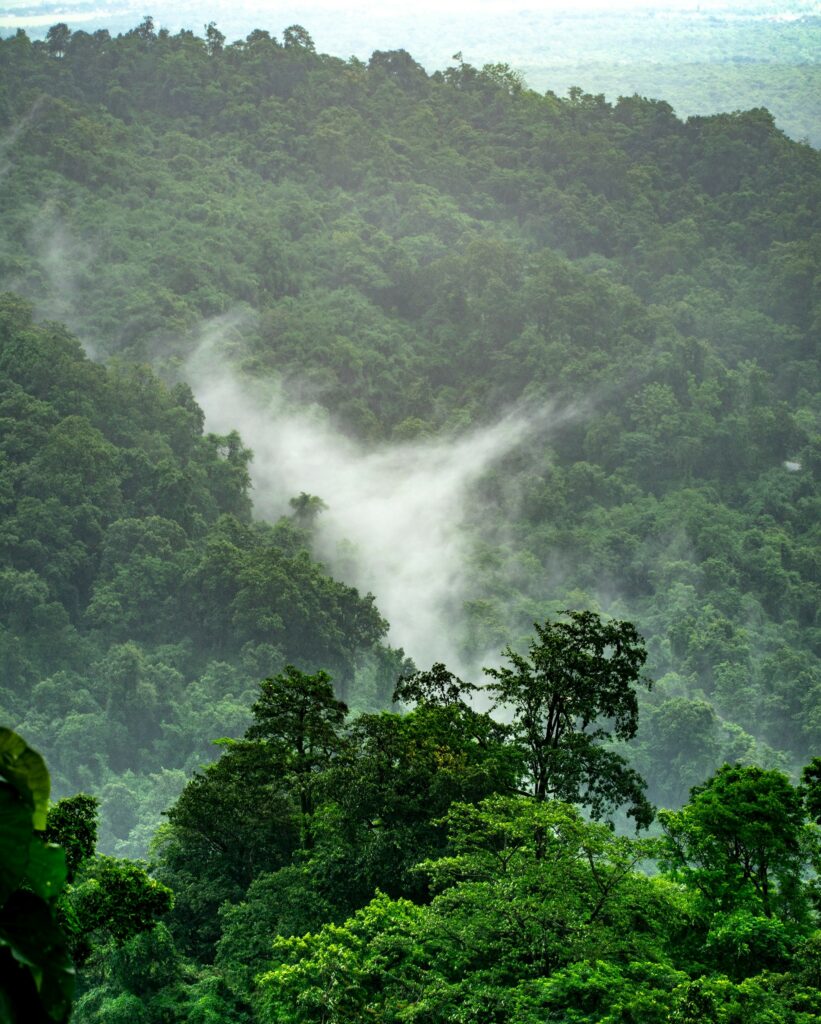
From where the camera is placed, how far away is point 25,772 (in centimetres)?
272

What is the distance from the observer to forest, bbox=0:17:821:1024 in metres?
12.5

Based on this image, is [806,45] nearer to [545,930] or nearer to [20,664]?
[20,664]

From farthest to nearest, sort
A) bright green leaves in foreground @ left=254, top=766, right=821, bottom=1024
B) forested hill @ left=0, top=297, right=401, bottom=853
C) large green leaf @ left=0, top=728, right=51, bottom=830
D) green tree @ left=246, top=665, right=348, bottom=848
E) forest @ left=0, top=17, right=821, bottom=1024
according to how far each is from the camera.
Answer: forested hill @ left=0, top=297, right=401, bottom=853, green tree @ left=246, top=665, right=348, bottom=848, forest @ left=0, top=17, right=821, bottom=1024, bright green leaves in foreground @ left=254, top=766, right=821, bottom=1024, large green leaf @ left=0, top=728, right=51, bottom=830

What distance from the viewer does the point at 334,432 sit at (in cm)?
6612

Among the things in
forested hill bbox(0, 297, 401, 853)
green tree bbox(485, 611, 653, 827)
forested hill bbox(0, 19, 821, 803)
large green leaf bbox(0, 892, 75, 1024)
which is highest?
forested hill bbox(0, 19, 821, 803)

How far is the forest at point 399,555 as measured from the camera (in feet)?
40.9

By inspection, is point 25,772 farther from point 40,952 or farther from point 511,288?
point 511,288

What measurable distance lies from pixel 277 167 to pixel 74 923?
248 ft

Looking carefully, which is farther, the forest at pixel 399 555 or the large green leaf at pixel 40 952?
the forest at pixel 399 555

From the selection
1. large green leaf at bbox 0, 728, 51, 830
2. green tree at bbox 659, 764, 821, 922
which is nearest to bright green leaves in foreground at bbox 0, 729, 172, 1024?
large green leaf at bbox 0, 728, 51, 830

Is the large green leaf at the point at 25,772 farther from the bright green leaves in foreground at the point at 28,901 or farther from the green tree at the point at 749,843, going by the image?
the green tree at the point at 749,843

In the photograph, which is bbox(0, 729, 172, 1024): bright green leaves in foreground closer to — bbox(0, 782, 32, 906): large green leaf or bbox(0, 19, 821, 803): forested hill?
bbox(0, 782, 32, 906): large green leaf

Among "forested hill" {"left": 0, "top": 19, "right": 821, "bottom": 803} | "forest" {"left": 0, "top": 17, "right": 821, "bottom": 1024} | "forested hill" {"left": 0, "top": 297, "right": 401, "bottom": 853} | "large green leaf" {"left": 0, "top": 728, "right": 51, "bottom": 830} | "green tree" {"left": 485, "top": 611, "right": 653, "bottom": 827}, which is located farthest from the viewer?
"forested hill" {"left": 0, "top": 19, "right": 821, "bottom": 803}

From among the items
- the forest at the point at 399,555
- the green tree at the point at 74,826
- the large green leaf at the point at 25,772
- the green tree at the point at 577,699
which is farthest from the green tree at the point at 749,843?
the large green leaf at the point at 25,772
